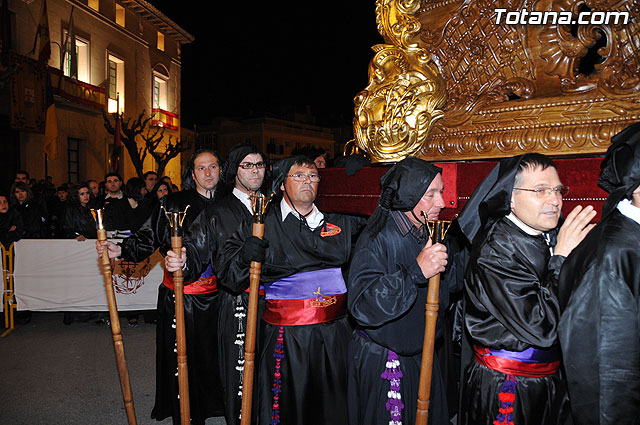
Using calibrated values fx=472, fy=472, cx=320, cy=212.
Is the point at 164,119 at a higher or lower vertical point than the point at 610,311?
higher

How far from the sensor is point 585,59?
264 centimetres

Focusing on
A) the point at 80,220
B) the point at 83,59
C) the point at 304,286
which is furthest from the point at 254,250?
the point at 83,59

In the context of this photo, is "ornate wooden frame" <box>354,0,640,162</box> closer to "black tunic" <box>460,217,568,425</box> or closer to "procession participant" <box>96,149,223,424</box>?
"black tunic" <box>460,217,568,425</box>

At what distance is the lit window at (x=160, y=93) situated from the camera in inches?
1022

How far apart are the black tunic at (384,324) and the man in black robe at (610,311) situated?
30.4 inches

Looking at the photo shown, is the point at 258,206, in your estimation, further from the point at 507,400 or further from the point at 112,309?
the point at 507,400

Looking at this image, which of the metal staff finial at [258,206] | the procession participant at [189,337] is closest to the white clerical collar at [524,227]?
the metal staff finial at [258,206]

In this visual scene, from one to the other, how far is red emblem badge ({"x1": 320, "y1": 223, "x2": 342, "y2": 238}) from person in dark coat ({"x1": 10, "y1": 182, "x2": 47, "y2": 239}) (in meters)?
5.92

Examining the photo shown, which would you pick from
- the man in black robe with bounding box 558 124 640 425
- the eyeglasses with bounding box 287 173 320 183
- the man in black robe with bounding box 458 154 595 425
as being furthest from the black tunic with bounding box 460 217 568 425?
the eyeglasses with bounding box 287 173 320 183

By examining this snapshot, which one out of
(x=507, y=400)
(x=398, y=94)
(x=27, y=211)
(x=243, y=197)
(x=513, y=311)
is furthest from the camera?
(x=27, y=211)

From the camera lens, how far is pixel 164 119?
26.1 m

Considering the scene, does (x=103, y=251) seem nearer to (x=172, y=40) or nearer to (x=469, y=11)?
(x=469, y=11)

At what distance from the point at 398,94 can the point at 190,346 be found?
2.67 meters

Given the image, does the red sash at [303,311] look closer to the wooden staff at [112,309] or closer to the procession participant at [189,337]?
the wooden staff at [112,309]
